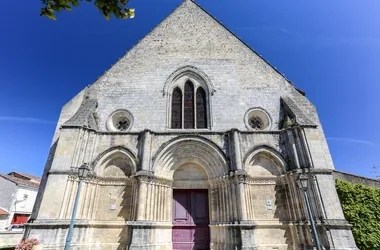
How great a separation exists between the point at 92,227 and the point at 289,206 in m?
7.98

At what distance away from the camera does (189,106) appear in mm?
10648

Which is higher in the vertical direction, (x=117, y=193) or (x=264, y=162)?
(x=264, y=162)

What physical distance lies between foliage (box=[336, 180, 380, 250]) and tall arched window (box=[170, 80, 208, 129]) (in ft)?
21.2

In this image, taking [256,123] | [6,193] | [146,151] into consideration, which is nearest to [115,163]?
[146,151]

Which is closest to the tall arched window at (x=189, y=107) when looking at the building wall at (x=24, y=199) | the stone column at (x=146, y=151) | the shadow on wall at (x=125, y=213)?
the stone column at (x=146, y=151)

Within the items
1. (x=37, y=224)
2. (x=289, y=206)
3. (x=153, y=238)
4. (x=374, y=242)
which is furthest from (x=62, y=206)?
(x=374, y=242)

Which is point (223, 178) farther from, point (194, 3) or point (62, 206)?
point (194, 3)

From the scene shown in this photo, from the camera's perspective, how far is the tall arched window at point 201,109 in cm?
1016

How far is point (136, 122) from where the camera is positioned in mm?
9859

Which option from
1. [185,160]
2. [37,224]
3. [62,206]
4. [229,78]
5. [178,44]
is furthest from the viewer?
[178,44]

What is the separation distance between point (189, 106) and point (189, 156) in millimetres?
2851

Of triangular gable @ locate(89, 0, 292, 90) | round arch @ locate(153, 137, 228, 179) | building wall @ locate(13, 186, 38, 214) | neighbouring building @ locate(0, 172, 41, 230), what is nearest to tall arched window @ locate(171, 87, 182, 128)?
round arch @ locate(153, 137, 228, 179)

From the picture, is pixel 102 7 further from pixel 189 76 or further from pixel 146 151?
pixel 189 76

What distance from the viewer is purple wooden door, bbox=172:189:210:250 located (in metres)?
8.20
